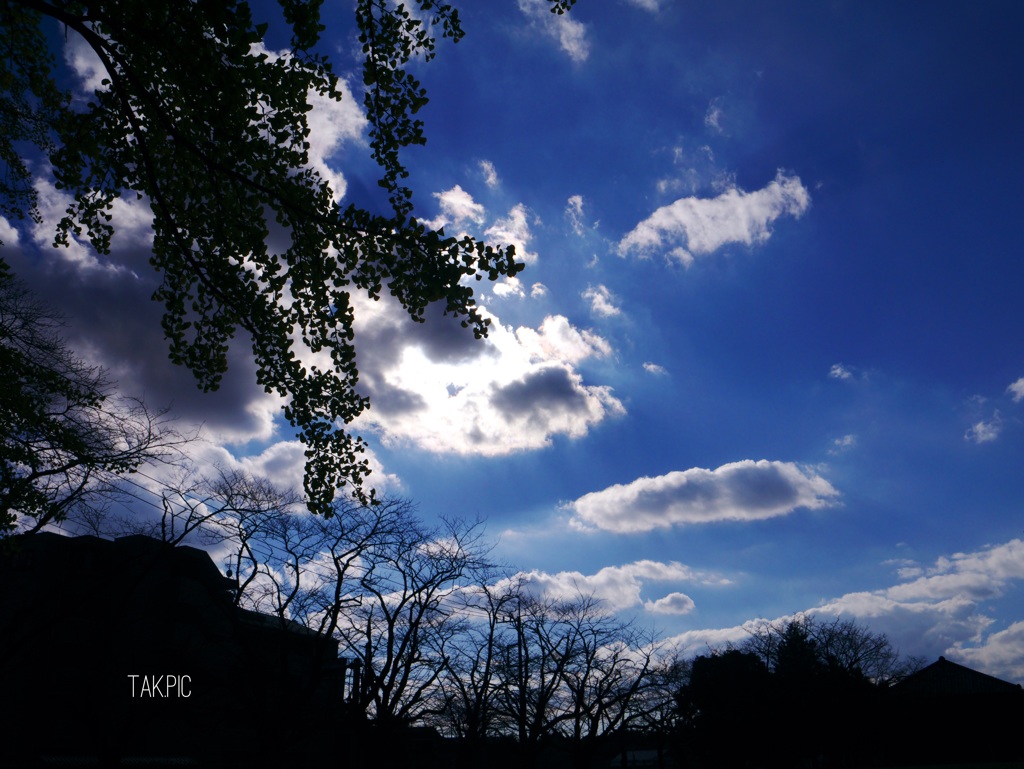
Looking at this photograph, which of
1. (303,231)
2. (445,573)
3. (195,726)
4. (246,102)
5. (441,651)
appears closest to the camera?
(246,102)

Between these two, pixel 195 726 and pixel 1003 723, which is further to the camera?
pixel 1003 723

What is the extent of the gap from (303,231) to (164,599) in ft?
116

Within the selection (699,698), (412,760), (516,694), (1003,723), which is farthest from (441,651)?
(1003,723)

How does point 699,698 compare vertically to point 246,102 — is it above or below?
below

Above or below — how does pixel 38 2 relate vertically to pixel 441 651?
above

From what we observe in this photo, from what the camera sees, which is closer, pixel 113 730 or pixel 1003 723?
pixel 113 730

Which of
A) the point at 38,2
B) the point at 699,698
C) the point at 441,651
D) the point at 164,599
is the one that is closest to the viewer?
the point at 38,2

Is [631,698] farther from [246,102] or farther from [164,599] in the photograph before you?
[246,102]

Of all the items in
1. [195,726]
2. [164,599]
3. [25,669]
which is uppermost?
[164,599]

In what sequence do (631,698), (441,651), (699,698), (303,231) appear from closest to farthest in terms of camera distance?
1. (303,231)
2. (441,651)
3. (631,698)
4. (699,698)

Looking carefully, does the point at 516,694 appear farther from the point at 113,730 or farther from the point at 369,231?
the point at 369,231

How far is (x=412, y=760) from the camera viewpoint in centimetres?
3731

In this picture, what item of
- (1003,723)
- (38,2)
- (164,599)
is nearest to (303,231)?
(38,2)

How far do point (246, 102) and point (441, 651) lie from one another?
27.4 m
